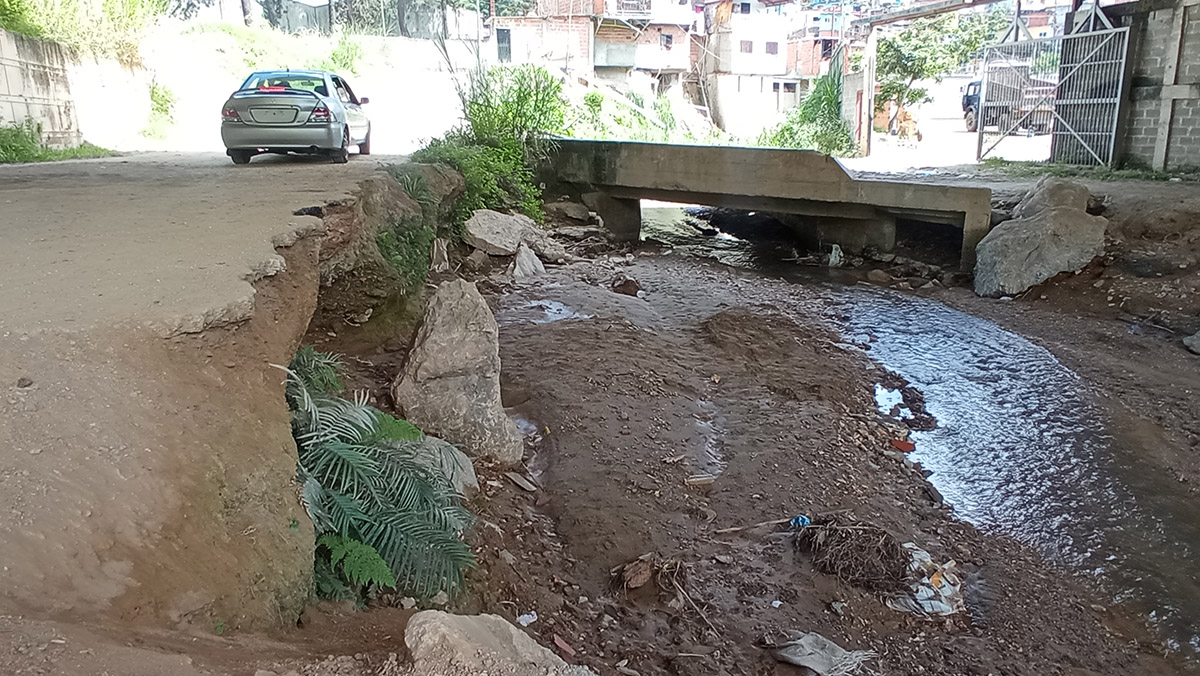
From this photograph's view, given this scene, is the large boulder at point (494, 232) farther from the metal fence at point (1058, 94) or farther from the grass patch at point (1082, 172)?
the metal fence at point (1058, 94)

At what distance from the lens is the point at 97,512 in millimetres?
2338

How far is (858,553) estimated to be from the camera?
4590mm

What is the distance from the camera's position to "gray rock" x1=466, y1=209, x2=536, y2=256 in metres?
10.2

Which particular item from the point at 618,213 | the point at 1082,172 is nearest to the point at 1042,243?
the point at 1082,172

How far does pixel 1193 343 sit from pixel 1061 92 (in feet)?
28.5

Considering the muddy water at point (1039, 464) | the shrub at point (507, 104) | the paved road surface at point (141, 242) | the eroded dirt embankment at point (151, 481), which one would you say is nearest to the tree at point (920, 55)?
the shrub at point (507, 104)

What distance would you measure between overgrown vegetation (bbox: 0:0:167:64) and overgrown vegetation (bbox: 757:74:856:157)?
15.1 m

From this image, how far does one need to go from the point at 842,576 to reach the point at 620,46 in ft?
97.5

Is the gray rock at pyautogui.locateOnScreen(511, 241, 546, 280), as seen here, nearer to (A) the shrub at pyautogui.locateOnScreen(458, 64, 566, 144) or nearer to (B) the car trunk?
(A) the shrub at pyautogui.locateOnScreen(458, 64, 566, 144)

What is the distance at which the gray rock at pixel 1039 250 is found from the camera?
10.3 metres

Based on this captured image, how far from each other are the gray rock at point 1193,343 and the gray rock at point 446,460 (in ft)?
24.5

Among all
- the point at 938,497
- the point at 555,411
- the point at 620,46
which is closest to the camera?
the point at 938,497

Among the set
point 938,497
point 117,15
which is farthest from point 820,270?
point 117,15

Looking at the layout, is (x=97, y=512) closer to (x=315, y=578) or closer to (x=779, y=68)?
(x=315, y=578)
